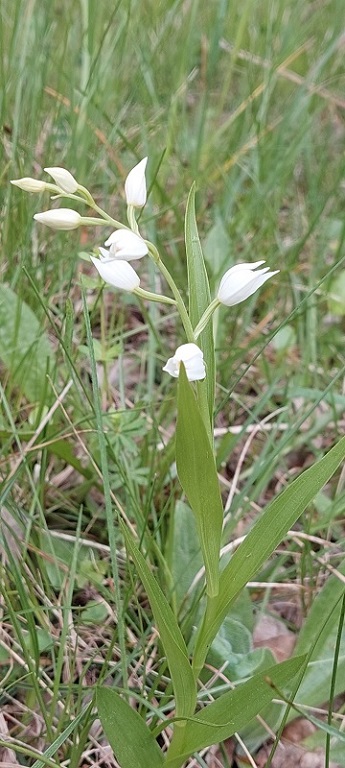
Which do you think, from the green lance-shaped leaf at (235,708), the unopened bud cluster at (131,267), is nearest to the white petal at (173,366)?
the unopened bud cluster at (131,267)

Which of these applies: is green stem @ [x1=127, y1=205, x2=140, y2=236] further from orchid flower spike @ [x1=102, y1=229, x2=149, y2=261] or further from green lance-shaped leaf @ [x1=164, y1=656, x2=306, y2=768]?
green lance-shaped leaf @ [x1=164, y1=656, x2=306, y2=768]

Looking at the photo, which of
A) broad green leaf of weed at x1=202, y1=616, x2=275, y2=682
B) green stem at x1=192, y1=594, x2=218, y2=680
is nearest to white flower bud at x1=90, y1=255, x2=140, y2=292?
green stem at x1=192, y1=594, x2=218, y2=680

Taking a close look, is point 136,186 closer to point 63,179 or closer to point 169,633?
point 63,179

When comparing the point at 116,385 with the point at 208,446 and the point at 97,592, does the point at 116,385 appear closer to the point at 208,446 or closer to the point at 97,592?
the point at 97,592

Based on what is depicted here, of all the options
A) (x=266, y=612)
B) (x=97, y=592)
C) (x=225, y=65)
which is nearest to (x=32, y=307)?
(x=97, y=592)

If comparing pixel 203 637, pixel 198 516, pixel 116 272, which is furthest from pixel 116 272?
pixel 203 637

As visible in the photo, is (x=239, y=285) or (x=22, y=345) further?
(x=22, y=345)
